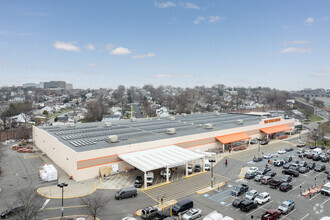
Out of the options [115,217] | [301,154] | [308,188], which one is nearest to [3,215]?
[115,217]

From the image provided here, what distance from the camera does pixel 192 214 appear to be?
18.4m

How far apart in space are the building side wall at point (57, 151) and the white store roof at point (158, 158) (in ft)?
18.7

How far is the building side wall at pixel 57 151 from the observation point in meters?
27.3

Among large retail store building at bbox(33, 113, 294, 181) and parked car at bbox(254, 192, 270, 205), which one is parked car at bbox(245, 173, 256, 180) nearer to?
parked car at bbox(254, 192, 270, 205)

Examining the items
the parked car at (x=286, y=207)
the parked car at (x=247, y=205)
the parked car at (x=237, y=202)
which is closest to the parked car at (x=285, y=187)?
the parked car at (x=286, y=207)

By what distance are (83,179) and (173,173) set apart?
10.8 metres

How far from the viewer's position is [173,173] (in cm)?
2861

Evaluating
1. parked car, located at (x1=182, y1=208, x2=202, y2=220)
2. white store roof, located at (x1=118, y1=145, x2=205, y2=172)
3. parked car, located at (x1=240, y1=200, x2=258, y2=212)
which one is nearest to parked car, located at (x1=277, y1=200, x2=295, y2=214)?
parked car, located at (x1=240, y1=200, x2=258, y2=212)

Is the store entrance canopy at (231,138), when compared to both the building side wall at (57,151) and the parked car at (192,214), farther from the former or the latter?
the building side wall at (57,151)

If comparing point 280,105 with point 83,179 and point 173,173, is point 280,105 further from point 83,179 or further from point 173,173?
point 83,179

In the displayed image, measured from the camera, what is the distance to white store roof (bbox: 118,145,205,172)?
2592cm

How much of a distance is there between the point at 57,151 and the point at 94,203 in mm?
17632

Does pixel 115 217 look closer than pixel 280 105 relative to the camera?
Yes

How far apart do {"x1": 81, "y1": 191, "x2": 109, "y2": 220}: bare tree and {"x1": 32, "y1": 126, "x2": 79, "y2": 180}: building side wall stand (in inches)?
202
